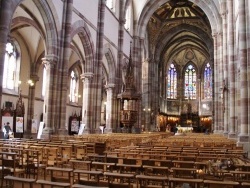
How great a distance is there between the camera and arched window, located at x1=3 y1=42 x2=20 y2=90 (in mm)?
25394

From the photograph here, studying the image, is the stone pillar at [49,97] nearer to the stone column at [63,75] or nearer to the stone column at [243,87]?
the stone column at [63,75]

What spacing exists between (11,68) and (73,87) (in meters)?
10.6

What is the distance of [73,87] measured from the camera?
35844 millimetres

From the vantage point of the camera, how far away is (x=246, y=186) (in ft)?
15.1

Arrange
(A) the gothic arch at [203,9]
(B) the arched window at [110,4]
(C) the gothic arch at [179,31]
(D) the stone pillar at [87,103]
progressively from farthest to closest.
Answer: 1. (C) the gothic arch at [179,31]
2. (A) the gothic arch at [203,9]
3. (B) the arched window at [110,4]
4. (D) the stone pillar at [87,103]

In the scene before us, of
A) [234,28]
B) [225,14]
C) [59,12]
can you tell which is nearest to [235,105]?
[234,28]

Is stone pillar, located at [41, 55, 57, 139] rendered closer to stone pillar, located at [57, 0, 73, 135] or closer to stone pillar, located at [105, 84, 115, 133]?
stone pillar, located at [57, 0, 73, 135]

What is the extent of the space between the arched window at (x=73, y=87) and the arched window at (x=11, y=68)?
9.46 meters

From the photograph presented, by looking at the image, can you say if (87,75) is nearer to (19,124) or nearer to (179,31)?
(19,124)

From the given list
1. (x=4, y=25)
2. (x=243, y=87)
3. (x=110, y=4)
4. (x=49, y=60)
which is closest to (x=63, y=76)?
(x=49, y=60)

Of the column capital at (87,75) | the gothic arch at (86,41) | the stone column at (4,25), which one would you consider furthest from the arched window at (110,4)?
the stone column at (4,25)

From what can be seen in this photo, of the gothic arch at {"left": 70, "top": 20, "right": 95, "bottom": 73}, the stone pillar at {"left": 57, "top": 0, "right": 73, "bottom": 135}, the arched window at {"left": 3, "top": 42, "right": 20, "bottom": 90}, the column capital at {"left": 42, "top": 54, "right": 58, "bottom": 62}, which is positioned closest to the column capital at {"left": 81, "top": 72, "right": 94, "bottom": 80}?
the gothic arch at {"left": 70, "top": 20, "right": 95, "bottom": 73}

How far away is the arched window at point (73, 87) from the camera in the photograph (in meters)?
35.5

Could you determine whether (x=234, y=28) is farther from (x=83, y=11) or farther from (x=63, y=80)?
(x=63, y=80)
